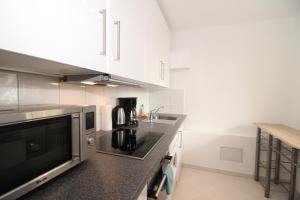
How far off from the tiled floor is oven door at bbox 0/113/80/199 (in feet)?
5.26

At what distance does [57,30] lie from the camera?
51cm

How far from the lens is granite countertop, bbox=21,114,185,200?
530 millimetres

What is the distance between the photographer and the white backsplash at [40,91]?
683mm

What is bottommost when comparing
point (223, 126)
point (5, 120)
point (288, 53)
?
point (223, 126)

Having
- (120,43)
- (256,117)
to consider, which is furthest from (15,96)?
(256,117)

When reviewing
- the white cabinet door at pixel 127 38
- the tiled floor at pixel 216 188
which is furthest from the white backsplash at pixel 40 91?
the tiled floor at pixel 216 188

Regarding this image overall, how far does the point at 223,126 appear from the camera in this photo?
2324mm

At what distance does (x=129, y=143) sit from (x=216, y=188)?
61.4 inches

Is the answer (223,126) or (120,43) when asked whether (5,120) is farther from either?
(223,126)

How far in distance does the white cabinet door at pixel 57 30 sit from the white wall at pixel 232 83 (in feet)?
6.16

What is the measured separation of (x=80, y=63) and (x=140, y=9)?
2.54ft

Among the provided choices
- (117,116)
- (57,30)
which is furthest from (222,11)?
(57,30)

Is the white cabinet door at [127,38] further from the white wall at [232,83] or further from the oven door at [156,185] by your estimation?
the white wall at [232,83]

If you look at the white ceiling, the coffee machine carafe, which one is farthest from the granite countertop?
the white ceiling
